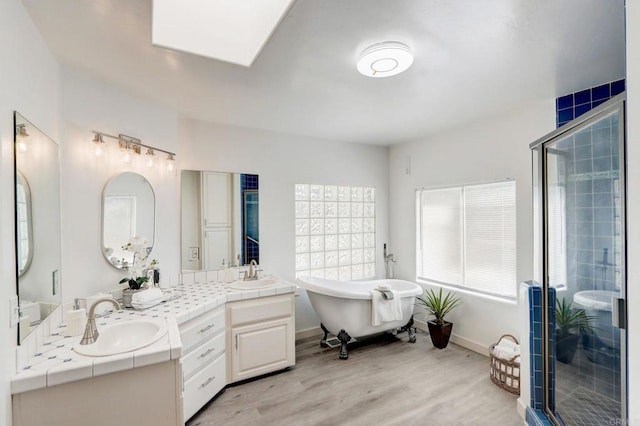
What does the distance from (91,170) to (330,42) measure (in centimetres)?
189

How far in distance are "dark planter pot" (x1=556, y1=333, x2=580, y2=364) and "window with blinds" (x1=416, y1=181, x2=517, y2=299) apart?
1.06 metres

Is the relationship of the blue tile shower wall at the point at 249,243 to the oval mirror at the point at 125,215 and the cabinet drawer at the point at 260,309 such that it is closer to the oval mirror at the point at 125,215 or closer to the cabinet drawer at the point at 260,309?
the cabinet drawer at the point at 260,309

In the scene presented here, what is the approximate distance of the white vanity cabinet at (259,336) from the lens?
2.59m

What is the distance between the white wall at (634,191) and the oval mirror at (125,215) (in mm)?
2747

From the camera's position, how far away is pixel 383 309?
127 inches

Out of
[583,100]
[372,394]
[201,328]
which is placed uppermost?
[583,100]

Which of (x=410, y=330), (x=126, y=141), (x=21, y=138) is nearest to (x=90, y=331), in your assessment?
(x=21, y=138)

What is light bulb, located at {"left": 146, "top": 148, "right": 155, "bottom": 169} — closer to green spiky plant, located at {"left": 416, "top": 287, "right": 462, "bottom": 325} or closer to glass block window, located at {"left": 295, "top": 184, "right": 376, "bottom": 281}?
glass block window, located at {"left": 295, "top": 184, "right": 376, "bottom": 281}

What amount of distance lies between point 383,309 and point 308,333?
1.05 metres

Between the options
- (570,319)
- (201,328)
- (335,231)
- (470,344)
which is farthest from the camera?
(335,231)

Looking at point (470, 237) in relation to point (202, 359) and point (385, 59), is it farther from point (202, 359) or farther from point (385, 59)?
point (202, 359)

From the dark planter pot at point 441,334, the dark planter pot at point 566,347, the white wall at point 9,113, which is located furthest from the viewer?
the dark planter pot at point 441,334

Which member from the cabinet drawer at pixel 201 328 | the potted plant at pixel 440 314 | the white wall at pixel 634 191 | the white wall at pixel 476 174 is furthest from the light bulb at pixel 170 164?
the potted plant at pixel 440 314

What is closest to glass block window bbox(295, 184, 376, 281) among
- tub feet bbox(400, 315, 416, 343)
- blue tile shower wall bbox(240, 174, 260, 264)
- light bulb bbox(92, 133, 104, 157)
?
blue tile shower wall bbox(240, 174, 260, 264)
